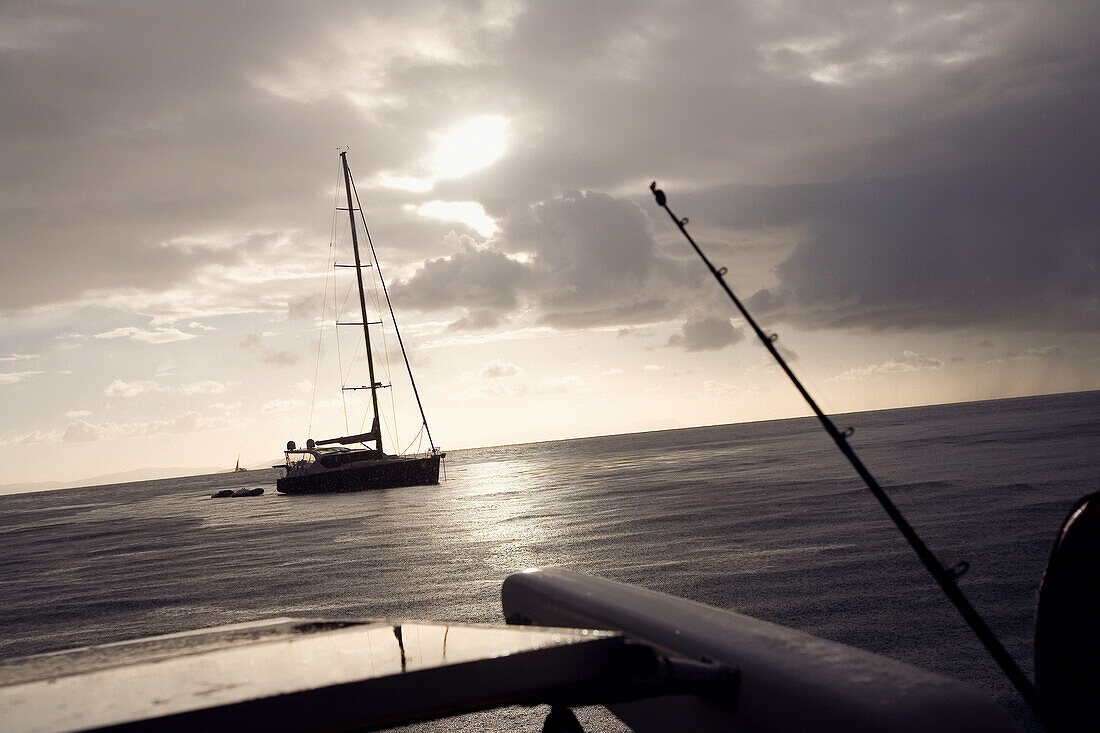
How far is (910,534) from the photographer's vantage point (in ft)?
11.3

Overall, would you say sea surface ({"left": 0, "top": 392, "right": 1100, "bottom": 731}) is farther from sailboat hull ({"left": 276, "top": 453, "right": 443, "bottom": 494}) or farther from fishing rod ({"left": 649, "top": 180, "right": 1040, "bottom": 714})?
sailboat hull ({"left": 276, "top": 453, "right": 443, "bottom": 494})

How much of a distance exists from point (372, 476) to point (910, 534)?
47.1 meters

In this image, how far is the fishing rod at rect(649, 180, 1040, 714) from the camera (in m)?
2.76

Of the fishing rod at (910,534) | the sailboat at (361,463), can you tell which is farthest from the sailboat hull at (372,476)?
the fishing rod at (910,534)

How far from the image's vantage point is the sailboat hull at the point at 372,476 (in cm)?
4819

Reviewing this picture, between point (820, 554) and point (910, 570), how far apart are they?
70.6 inches

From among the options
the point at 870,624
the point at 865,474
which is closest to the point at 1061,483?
the point at 870,624

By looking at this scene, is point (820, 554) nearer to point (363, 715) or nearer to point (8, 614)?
point (363, 715)

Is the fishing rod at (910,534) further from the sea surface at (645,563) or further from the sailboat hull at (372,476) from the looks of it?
the sailboat hull at (372,476)

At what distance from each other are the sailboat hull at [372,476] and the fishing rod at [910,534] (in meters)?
45.4

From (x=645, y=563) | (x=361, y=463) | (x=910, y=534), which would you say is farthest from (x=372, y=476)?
(x=910, y=534)

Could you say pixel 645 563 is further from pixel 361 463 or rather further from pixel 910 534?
pixel 361 463

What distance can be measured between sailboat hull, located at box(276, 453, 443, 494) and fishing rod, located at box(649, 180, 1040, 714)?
45.4m

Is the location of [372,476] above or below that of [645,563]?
above
